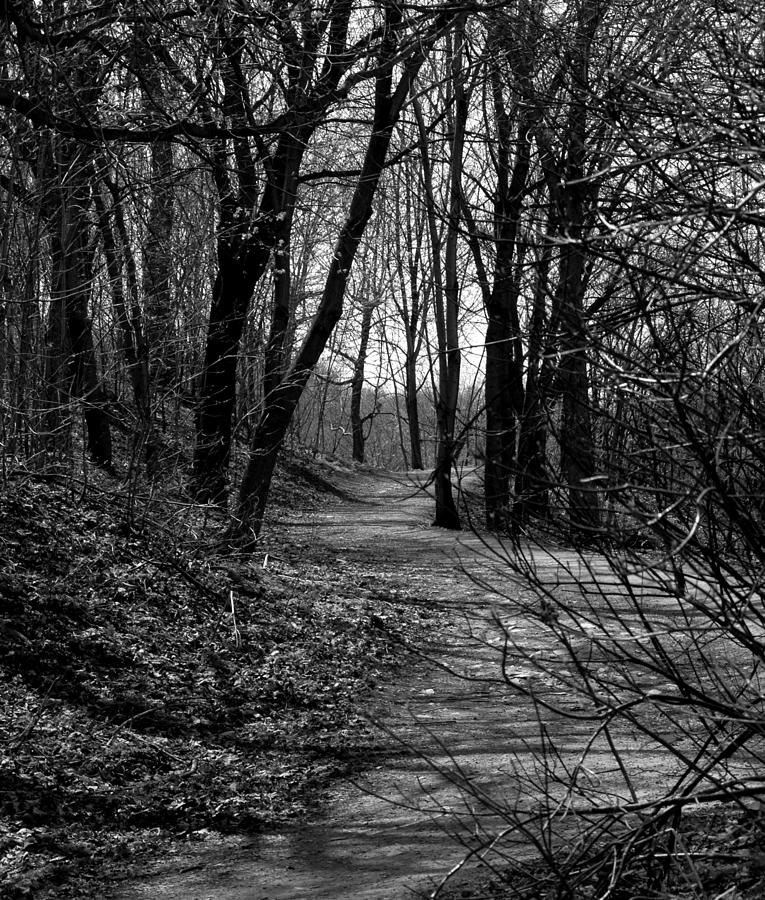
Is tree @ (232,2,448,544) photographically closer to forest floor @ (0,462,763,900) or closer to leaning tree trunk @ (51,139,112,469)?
forest floor @ (0,462,763,900)

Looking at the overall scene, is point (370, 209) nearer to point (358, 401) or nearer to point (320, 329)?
point (320, 329)

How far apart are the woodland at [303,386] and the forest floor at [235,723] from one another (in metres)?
0.04

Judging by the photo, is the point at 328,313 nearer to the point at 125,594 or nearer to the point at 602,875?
the point at 125,594

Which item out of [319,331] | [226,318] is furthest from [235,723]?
[226,318]

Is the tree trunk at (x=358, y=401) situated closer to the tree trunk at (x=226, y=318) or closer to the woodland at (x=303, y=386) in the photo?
the woodland at (x=303, y=386)

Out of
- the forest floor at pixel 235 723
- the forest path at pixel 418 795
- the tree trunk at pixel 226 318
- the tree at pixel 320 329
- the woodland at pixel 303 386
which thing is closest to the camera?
the woodland at pixel 303 386

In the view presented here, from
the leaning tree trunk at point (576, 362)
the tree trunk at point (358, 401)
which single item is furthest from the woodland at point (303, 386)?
the tree trunk at point (358, 401)

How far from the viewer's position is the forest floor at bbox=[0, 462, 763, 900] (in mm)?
4805

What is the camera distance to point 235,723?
23.1 ft

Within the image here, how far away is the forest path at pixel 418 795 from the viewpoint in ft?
14.9

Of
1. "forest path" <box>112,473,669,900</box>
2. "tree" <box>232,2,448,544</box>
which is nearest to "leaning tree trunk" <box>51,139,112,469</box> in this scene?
"tree" <box>232,2,448,544</box>

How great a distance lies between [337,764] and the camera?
644cm

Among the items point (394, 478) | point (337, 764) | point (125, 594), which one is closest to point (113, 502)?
point (125, 594)

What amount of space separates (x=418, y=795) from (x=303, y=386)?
6.57m
